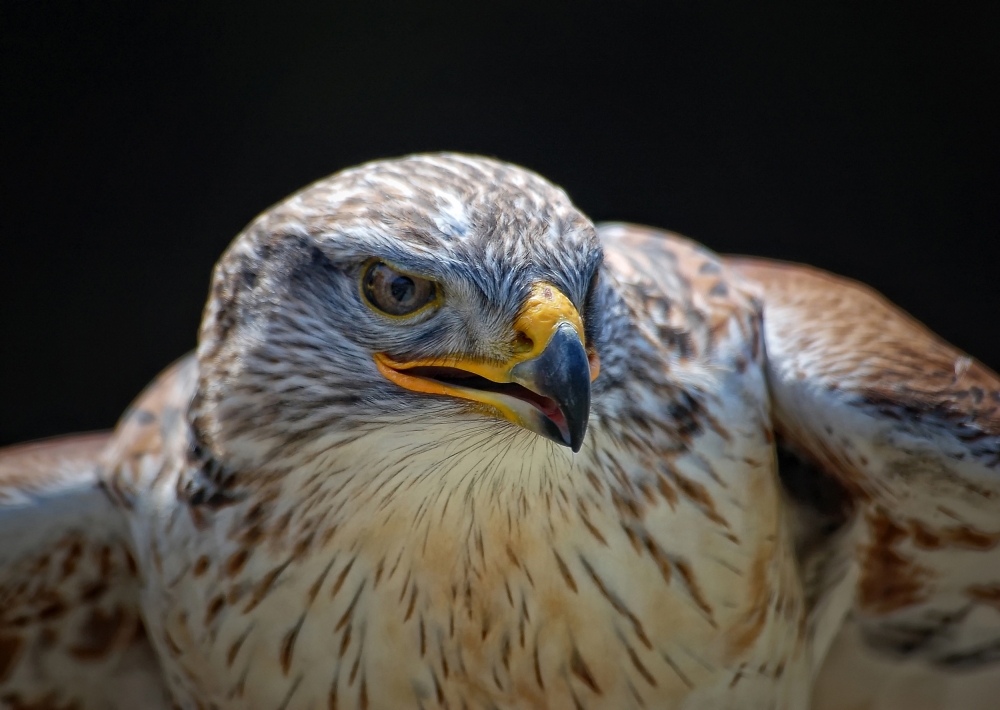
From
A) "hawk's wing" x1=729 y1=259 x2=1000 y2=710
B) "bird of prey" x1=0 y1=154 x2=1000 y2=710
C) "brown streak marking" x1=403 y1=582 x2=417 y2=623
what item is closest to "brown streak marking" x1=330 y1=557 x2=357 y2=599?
"bird of prey" x1=0 y1=154 x2=1000 y2=710

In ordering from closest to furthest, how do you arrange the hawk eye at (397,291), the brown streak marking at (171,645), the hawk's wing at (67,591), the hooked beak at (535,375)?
1. the hooked beak at (535,375)
2. the hawk eye at (397,291)
3. the brown streak marking at (171,645)
4. the hawk's wing at (67,591)

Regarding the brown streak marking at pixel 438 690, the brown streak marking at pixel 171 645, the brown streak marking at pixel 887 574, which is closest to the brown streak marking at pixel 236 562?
the brown streak marking at pixel 171 645

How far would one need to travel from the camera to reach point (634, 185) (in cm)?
349

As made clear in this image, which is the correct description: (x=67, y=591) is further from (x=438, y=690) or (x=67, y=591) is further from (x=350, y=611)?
(x=438, y=690)

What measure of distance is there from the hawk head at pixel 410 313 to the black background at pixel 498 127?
1.57 metres

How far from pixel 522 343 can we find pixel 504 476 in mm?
308

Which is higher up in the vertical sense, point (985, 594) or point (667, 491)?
point (667, 491)

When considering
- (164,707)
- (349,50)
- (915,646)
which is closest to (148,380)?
(349,50)

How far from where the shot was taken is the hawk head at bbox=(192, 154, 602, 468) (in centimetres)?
154

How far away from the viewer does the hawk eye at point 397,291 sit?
1.60m

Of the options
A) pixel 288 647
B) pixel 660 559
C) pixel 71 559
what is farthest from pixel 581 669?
pixel 71 559

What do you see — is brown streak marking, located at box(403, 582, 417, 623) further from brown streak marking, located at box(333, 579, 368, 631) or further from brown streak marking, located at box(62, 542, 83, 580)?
brown streak marking, located at box(62, 542, 83, 580)

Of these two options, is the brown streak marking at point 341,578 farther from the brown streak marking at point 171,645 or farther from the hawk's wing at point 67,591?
the hawk's wing at point 67,591

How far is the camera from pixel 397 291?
1.60 metres
